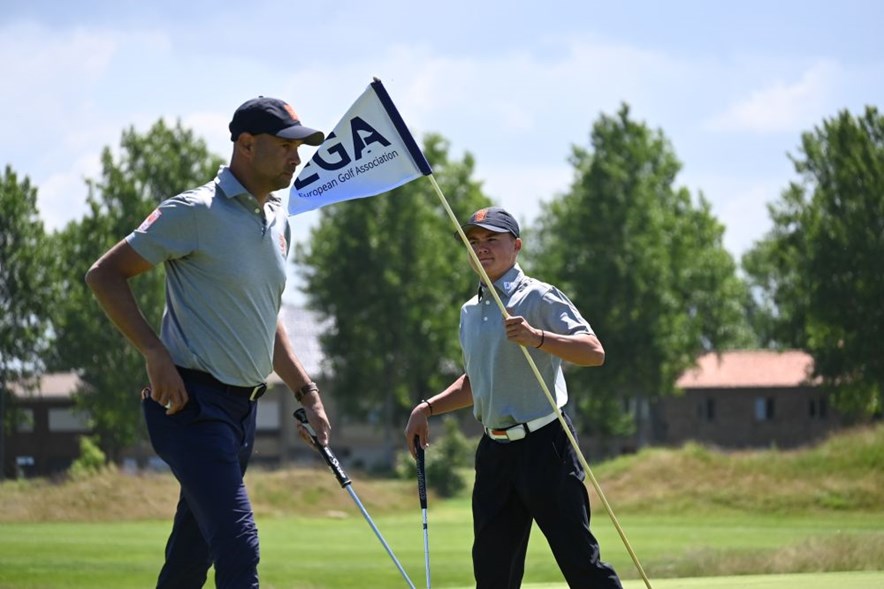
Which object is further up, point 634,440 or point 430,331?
point 430,331

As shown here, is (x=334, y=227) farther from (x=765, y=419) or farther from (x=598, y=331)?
(x=765, y=419)

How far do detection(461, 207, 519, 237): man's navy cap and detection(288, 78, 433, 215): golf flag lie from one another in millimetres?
332

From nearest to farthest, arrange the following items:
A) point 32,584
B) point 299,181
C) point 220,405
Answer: point 220,405 < point 299,181 < point 32,584

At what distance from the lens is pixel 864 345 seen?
57.9 meters

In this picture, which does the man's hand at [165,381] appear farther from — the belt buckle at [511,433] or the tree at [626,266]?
the tree at [626,266]

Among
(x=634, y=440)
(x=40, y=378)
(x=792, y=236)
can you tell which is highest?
(x=792, y=236)

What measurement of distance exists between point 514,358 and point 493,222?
63 centimetres

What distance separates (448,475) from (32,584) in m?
34.2

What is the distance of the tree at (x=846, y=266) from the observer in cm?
5788

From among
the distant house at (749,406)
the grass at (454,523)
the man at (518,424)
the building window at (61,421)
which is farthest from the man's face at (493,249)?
the distant house at (749,406)

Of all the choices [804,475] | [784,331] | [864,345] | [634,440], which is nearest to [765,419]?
[634,440]

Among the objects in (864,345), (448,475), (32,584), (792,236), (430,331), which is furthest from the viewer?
(430,331)

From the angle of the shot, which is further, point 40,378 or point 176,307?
point 40,378

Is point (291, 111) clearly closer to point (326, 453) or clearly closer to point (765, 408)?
point (326, 453)
